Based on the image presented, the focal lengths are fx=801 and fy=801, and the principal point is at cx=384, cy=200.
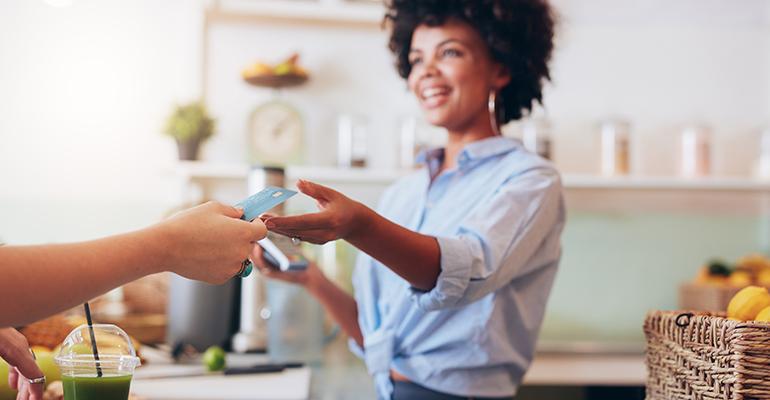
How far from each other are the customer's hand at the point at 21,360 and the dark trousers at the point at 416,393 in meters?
0.68

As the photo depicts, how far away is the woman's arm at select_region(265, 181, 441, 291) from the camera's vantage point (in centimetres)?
109

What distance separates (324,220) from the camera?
3.61ft

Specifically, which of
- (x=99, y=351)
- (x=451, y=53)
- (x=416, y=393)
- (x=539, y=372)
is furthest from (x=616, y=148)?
(x=99, y=351)

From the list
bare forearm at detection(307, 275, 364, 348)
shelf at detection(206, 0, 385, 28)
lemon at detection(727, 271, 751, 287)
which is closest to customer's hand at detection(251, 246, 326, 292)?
bare forearm at detection(307, 275, 364, 348)

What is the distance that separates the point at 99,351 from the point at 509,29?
3.19 ft

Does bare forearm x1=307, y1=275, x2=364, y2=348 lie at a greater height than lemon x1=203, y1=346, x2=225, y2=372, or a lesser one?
greater

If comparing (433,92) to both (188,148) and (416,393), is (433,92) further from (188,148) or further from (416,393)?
(188,148)

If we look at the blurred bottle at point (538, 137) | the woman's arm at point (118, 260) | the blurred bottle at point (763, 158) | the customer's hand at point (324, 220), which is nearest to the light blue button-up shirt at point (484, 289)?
the customer's hand at point (324, 220)

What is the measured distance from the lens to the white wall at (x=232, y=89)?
2.57 m

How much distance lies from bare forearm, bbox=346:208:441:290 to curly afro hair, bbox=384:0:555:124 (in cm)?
52

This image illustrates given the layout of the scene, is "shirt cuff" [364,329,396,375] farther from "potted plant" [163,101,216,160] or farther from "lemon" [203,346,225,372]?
"potted plant" [163,101,216,160]

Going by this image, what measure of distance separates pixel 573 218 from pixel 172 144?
136 cm

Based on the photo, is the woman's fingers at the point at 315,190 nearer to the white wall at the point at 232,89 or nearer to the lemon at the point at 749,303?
the lemon at the point at 749,303

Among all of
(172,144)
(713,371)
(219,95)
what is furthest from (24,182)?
(713,371)
